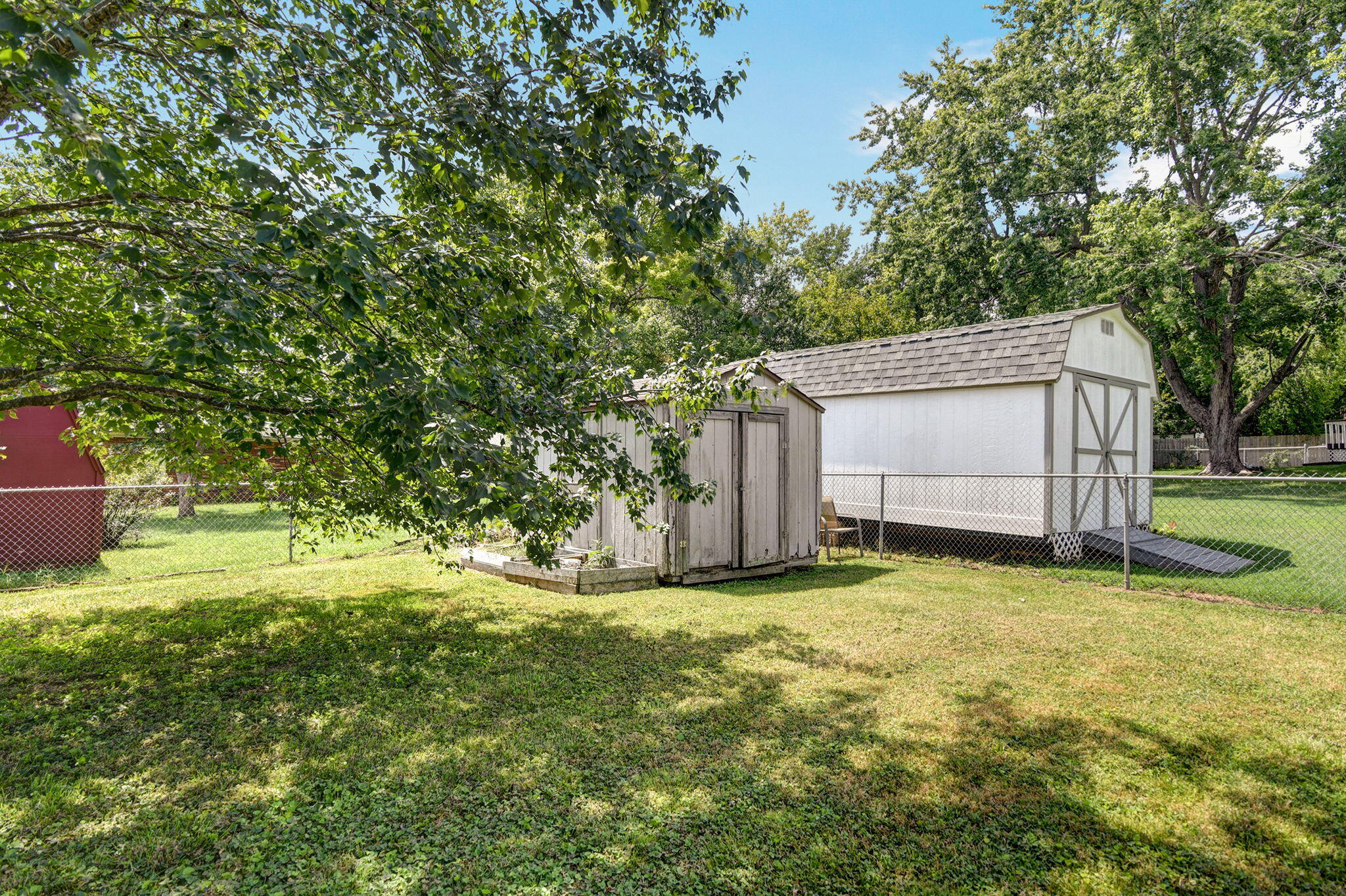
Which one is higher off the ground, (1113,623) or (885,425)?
(885,425)

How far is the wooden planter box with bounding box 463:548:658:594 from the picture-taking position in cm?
738

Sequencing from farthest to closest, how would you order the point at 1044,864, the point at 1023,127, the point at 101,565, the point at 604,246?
1. the point at 1023,127
2. the point at 101,565
3. the point at 604,246
4. the point at 1044,864

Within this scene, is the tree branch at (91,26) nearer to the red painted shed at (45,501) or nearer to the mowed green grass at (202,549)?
the mowed green grass at (202,549)

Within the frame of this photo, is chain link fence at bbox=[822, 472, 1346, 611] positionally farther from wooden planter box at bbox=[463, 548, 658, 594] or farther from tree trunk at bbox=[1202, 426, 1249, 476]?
tree trunk at bbox=[1202, 426, 1249, 476]

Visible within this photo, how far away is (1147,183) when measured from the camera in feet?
63.4

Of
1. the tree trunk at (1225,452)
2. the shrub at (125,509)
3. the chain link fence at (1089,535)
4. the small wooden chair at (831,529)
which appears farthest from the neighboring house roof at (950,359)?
the tree trunk at (1225,452)

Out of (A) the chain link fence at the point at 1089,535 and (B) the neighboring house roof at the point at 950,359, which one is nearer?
(A) the chain link fence at the point at 1089,535

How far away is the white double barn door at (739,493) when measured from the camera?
7910 mm

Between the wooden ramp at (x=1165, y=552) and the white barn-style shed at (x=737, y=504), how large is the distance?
4.50 meters

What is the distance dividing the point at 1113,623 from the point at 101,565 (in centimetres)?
1267

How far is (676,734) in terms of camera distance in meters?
3.59

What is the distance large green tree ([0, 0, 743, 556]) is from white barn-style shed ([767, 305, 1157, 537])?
7130 millimetres

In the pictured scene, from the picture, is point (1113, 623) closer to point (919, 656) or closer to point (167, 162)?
point (919, 656)

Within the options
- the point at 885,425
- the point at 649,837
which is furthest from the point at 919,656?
the point at 885,425
